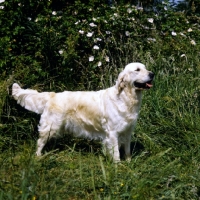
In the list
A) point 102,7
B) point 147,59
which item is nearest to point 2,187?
point 147,59

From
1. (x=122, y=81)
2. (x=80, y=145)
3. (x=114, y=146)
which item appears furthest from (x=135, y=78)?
(x=80, y=145)

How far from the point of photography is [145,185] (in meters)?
4.23

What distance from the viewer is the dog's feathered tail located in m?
5.90

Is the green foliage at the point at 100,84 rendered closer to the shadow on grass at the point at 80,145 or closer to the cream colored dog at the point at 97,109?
the shadow on grass at the point at 80,145

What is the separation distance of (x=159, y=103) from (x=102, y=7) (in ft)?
6.91

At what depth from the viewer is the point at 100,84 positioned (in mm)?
6898

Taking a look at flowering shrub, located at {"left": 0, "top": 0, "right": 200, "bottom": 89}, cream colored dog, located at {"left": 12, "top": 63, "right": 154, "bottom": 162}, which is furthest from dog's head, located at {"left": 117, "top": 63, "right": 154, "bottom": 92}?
flowering shrub, located at {"left": 0, "top": 0, "right": 200, "bottom": 89}

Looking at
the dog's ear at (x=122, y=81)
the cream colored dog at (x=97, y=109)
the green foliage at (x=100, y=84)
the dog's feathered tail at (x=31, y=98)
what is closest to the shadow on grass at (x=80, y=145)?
the green foliage at (x=100, y=84)

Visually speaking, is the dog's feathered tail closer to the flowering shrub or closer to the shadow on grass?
the flowering shrub

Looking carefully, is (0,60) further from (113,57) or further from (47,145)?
(113,57)

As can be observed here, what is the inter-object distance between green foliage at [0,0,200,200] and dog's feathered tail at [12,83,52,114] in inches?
5.2

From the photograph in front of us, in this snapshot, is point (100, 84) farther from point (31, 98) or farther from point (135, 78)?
point (135, 78)

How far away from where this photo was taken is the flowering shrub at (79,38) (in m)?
6.43

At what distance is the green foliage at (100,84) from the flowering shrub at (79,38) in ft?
0.05
